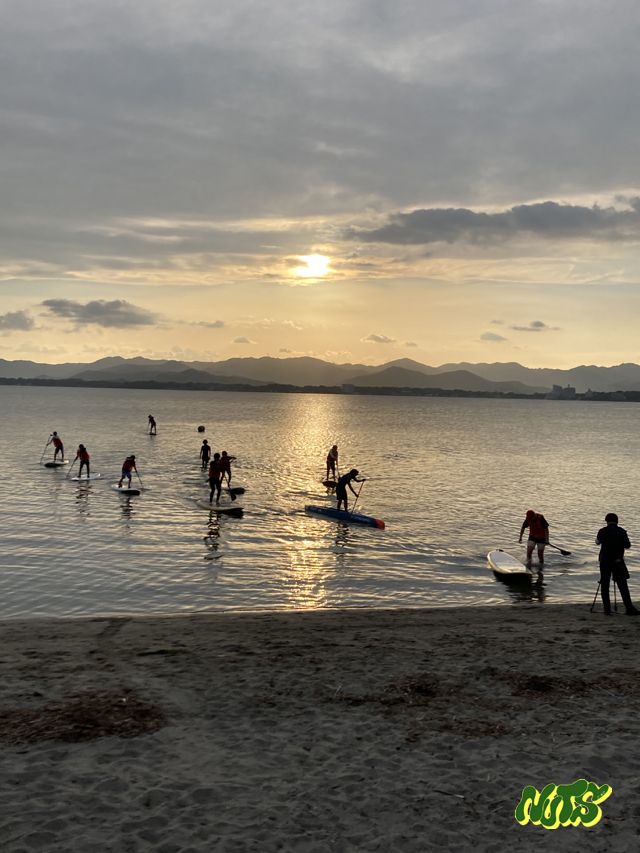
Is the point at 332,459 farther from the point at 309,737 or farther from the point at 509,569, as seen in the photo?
the point at 309,737

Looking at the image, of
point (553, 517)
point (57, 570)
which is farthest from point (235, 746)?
point (553, 517)

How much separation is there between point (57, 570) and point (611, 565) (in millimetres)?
15164

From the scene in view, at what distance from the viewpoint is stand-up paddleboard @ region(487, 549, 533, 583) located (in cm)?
1855

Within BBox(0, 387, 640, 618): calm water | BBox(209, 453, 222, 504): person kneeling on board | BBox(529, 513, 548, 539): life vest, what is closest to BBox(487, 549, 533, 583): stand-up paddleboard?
BBox(0, 387, 640, 618): calm water

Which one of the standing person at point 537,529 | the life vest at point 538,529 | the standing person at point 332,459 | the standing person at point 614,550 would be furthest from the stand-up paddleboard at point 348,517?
the standing person at point 614,550

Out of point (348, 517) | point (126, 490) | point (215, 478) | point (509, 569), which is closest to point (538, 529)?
point (509, 569)

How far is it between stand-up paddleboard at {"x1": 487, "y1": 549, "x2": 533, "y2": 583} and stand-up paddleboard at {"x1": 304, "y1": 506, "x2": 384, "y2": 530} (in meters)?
6.79

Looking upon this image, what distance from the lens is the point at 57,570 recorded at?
18.3 meters

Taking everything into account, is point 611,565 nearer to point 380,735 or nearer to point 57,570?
point 380,735

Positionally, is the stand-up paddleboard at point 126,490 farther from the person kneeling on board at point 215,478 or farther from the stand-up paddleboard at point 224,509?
the person kneeling on board at point 215,478

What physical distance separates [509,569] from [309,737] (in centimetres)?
1230

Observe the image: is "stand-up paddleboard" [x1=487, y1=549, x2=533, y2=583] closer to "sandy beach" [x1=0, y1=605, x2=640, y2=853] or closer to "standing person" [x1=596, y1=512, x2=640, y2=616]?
"standing person" [x1=596, y1=512, x2=640, y2=616]

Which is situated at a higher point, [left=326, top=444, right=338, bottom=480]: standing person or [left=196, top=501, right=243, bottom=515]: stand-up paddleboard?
[left=326, top=444, right=338, bottom=480]: standing person

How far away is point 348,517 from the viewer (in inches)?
1040
